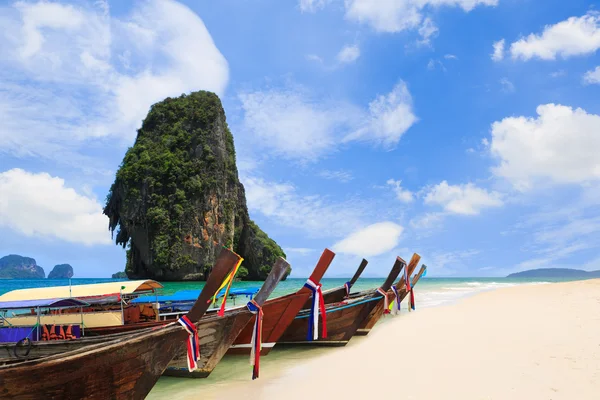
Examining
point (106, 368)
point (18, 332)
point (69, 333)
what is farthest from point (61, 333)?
point (106, 368)

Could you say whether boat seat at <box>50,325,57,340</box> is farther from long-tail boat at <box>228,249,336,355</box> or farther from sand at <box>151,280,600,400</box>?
long-tail boat at <box>228,249,336,355</box>

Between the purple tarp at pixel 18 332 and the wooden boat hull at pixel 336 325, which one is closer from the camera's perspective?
the purple tarp at pixel 18 332

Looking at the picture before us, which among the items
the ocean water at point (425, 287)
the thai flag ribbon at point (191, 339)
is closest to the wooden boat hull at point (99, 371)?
the thai flag ribbon at point (191, 339)

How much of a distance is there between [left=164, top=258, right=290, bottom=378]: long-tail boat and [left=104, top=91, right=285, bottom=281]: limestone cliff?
3621cm

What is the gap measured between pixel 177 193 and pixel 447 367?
131 ft

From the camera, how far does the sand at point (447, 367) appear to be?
5340 mm

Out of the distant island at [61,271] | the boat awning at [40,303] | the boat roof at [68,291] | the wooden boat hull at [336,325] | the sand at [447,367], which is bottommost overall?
the sand at [447,367]

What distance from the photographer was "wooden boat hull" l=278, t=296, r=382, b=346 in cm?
910

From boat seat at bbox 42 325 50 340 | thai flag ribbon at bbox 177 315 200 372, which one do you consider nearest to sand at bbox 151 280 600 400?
thai flag ribbon at bbox 177 315 200 372

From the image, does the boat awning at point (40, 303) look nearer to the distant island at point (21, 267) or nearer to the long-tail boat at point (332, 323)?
the long-tail boat at point (332, 323)

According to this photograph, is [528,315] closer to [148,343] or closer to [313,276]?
[313,276]

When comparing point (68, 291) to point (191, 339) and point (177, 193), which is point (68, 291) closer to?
point (191, 339)

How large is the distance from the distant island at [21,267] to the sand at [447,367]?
164 meters

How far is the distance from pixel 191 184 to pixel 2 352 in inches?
1486
